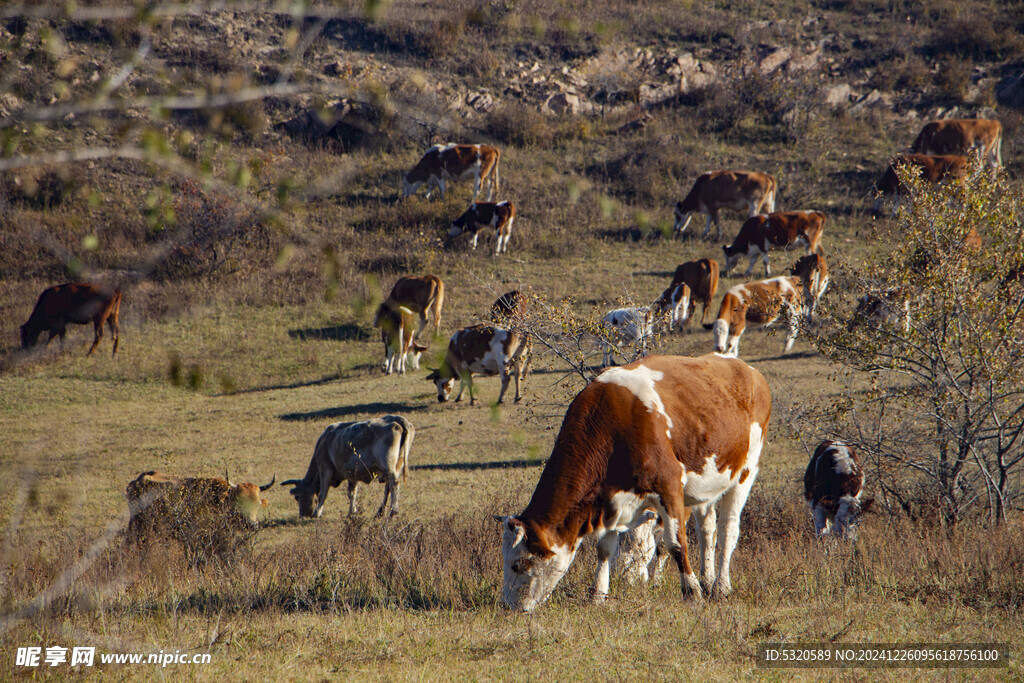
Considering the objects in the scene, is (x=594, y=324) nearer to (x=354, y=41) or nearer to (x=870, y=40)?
(x=354, y=41)

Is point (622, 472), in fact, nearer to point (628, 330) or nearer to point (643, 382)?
point (643, 382)

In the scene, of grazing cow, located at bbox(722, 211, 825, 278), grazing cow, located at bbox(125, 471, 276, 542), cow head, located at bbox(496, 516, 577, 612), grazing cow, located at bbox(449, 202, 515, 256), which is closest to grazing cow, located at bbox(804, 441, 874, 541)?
cow head, located at bbox(496, 516, 577, 612)

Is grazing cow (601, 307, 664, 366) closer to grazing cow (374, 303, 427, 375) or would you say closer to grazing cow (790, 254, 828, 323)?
grazing cow (790, 254, 828, 323)

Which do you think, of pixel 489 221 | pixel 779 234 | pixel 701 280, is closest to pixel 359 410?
pixel 701 280

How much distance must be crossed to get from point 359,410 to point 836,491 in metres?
9.88

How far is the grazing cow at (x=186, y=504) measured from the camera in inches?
358

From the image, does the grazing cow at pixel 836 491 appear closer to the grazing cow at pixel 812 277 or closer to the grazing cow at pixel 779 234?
the grazing cow at pixel 812 277

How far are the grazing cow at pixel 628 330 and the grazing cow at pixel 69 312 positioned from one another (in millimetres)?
12912

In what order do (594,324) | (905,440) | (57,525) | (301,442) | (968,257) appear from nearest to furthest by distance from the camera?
(968,257)
(905,440)
(57,525)
(594,324)
(301,442)

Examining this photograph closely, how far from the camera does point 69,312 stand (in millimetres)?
21500

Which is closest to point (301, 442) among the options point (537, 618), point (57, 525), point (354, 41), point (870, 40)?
point (57, 525)

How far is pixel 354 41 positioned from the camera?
43.1 meters

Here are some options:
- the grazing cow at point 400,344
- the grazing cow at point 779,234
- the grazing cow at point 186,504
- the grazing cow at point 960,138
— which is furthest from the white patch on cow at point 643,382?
the grazing cow at point 960,138

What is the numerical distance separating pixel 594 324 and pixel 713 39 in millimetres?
38106
